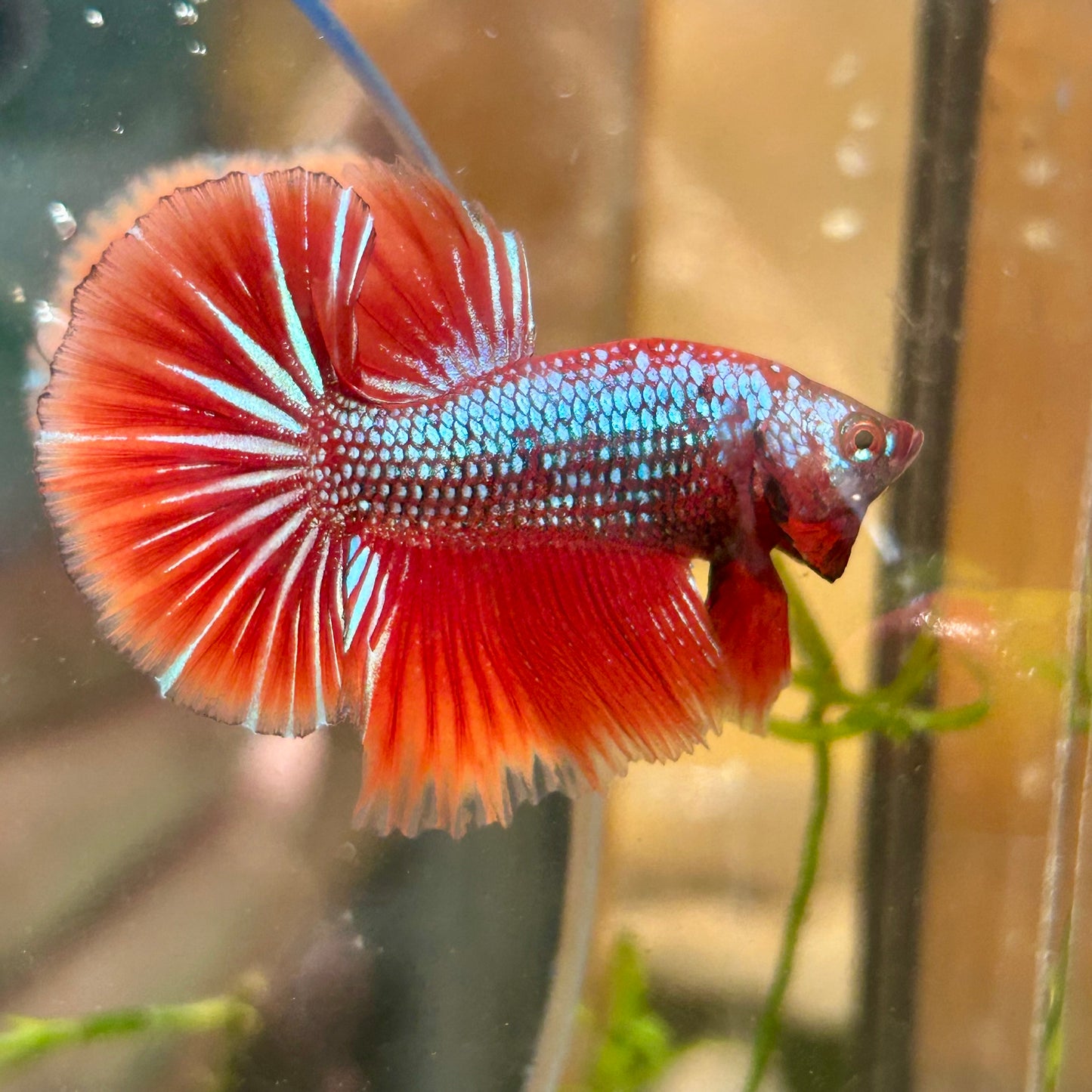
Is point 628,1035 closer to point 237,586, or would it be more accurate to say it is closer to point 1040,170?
point 237,586

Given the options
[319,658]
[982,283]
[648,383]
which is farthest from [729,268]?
[319,658]

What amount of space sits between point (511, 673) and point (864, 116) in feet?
2.19

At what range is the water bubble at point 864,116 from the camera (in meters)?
0.78

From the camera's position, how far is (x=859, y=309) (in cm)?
76

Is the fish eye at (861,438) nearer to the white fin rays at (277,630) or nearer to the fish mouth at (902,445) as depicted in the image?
the fish mouth at (902,445)

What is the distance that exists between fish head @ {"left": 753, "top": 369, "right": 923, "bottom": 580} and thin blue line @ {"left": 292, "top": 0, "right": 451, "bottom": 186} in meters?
0.38

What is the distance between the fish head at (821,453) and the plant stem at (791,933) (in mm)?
470

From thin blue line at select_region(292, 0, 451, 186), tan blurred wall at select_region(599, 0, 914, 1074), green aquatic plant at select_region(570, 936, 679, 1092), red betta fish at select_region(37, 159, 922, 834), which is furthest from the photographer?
green aquatic plant at select_region(570, 936, 679, 1092)

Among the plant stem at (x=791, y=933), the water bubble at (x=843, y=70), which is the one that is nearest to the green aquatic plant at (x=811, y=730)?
the plant stem at (x=791, y=933)

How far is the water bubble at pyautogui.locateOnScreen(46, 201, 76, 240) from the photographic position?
2.15ft

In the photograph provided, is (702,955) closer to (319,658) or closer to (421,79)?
(319,658)

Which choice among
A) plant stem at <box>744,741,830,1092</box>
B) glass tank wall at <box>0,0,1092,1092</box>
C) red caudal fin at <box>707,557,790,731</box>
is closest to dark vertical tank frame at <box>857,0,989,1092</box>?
glass tank wall at <box>0,0,1092,1092</box>

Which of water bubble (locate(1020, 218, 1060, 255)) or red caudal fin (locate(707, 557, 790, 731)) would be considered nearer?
red caudal fin (locate(707, 557, 790, 731))

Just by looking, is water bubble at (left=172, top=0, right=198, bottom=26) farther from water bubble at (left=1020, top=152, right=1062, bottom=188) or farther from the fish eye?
water bubble at (left=1020, top=152, right=1062, bottom=188)
